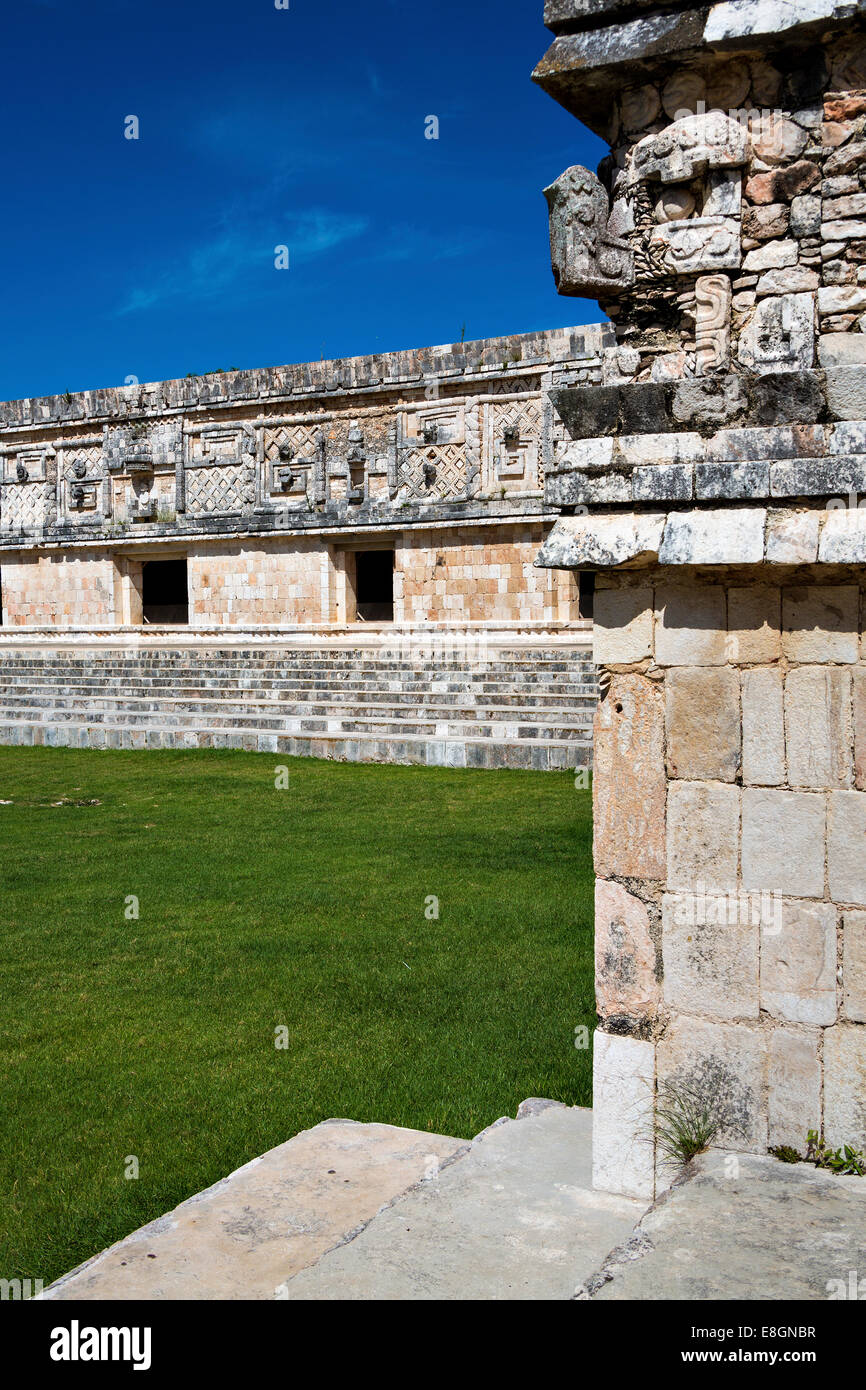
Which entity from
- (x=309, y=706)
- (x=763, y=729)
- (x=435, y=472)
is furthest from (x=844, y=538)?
(x=435, y=472)

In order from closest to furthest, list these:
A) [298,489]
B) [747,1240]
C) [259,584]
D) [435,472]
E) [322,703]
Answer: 1. [747,1240]
2. [322,703]
3. [435,472]
4. [298,489]
5. [259,584]

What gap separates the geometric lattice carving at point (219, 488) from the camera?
69.4 feet

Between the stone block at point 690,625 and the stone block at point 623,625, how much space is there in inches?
1.3

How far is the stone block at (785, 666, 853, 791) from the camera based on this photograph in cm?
286

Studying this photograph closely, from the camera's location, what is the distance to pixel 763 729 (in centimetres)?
295

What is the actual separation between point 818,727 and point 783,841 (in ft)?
1.02

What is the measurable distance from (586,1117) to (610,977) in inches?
27.6

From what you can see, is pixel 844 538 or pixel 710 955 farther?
pixel 710 955

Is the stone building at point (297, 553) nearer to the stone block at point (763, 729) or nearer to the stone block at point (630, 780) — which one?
the stone block at point (630, 780)

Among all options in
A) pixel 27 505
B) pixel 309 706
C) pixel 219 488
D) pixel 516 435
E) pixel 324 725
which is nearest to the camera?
pixel 324 725

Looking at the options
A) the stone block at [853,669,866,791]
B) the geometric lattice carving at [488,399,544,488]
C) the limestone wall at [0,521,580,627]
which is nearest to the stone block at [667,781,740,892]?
the stone block at [853,669,866,791]

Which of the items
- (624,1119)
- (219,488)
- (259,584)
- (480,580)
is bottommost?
(624,1119)

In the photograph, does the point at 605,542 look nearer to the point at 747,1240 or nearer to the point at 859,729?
the point at 859,729

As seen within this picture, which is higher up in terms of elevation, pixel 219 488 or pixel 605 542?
pixel 219 488
